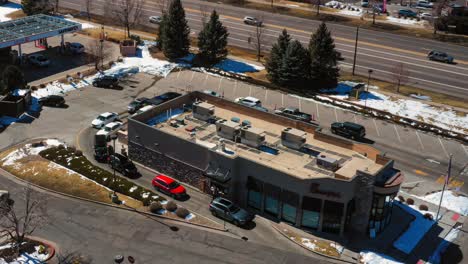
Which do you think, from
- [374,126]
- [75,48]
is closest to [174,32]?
[75,48]

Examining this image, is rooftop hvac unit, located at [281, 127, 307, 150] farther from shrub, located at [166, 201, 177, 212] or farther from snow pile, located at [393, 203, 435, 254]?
shrub, located at [166, 201, 177, 212]

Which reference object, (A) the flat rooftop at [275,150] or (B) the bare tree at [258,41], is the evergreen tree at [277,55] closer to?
(B) the bare tree at [258,41]

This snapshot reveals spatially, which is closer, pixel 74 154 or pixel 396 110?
pixel 74 154

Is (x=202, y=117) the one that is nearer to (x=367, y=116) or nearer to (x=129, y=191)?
(x=129, y=191)

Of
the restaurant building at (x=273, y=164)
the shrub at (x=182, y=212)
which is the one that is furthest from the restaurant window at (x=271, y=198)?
the shrub at (x=182, y=212)

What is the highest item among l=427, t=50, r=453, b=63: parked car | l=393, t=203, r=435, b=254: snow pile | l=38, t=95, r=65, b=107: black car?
l=427, t=50, r=453, b=63: parked car

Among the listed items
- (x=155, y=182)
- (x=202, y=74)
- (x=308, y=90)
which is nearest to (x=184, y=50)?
(x=202, y=74)

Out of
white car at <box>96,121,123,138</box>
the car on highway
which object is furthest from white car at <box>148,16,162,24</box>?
the car on highway
